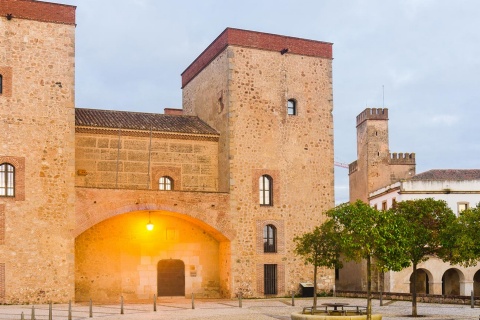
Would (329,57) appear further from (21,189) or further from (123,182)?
(21,189)

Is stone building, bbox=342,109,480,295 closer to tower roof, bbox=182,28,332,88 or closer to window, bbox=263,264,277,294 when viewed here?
window, bbox=263,264,277,294

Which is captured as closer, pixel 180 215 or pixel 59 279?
pixel 59 279

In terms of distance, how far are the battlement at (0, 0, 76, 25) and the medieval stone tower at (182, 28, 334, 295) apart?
7.92 metres

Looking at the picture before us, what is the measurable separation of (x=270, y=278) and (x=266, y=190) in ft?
14.2

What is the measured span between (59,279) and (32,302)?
143cm

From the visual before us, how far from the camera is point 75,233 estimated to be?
99.5 feet

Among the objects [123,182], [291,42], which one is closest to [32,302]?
[123,182]

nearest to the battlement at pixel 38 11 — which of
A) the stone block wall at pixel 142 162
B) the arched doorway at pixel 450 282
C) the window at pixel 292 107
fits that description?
the stone block wall at pixel 142 162

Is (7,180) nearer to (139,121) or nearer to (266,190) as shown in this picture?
(139,121)

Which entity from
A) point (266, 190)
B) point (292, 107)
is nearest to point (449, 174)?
point (292, 107)

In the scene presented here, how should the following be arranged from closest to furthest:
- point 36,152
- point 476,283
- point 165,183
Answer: point 36,152 → point 165,183 → point 476,283

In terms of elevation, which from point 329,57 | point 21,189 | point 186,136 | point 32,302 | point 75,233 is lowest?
point 32,302

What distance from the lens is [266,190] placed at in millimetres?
35125

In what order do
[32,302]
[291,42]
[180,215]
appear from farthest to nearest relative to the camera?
1. [291,42]
2. [180,215]
3. [32,302]
